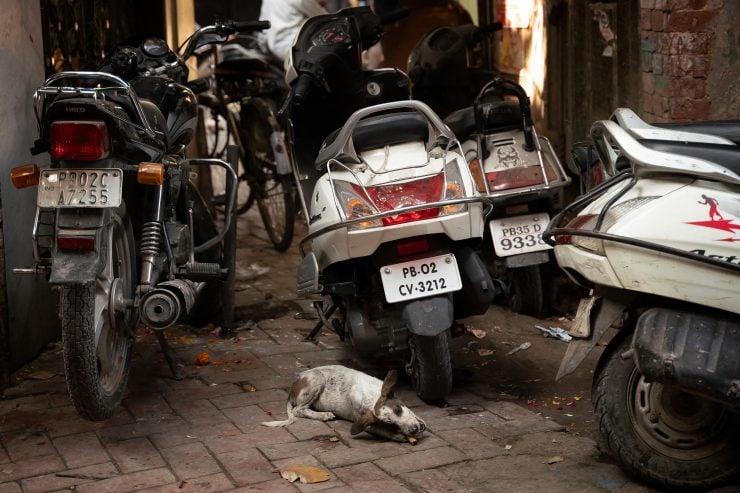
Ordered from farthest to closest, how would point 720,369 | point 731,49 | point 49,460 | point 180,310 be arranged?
point 731,49
point 180,310
point 49,460
point 720,369

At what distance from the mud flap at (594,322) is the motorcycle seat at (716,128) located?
2.29 feet

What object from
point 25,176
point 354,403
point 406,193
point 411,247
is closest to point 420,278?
point 411,247

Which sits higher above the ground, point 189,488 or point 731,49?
point 731,49

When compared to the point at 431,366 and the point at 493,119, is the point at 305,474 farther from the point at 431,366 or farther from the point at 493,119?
the point at 493,119

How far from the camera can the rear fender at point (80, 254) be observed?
180 inches

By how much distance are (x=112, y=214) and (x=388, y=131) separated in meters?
1.45

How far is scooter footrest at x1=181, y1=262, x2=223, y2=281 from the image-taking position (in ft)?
18.3

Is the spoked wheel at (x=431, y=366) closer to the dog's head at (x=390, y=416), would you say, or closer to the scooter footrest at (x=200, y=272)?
the dog's head at (x=390, y=416)

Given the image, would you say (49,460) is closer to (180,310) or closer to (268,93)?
(180,310)

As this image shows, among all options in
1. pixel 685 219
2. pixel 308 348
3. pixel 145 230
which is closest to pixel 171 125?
pixel 145 230

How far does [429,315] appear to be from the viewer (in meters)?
5.13

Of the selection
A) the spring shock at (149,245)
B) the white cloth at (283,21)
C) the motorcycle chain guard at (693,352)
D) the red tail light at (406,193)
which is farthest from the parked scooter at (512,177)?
the white cloth at (283,21)

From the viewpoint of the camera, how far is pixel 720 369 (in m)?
3.88

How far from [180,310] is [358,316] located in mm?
905
